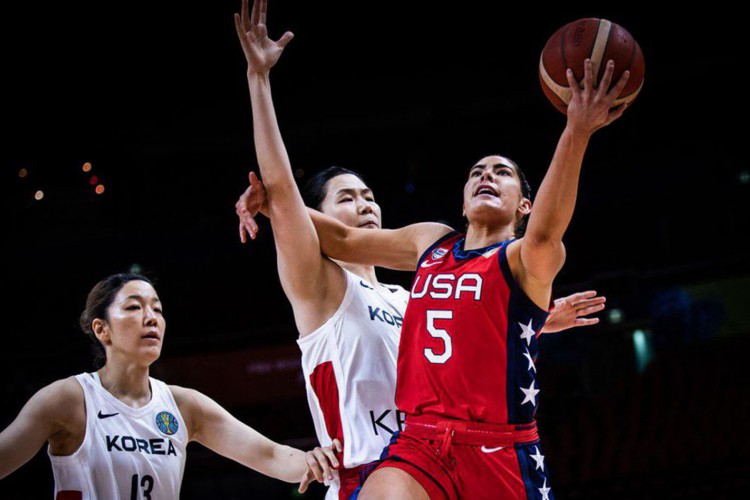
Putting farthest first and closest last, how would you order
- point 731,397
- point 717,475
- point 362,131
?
point 362,131 → point 731,397 → point 717,475

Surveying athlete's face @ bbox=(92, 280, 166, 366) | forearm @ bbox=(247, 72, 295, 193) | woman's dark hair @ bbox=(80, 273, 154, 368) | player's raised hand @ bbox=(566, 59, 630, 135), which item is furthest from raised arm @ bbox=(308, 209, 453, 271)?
woman's dark hair @ bbox=(80, 273, 154, 368)

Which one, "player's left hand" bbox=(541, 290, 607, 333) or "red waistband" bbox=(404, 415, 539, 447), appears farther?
"player's left hand" bbox=(541, 290, 607, 333)

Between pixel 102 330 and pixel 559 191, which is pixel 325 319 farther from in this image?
pixel 102 330

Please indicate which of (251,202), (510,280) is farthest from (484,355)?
Answer: (251,202)

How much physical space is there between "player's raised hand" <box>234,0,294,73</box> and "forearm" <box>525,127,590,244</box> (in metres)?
1.25

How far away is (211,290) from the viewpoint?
36.3 ft

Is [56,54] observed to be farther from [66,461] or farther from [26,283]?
[66,461]

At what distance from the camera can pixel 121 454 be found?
361 centimetres

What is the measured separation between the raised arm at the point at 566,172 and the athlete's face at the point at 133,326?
1957 millimetres

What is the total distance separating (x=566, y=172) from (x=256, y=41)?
1.43m

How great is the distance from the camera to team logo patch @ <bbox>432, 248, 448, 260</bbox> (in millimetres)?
3098

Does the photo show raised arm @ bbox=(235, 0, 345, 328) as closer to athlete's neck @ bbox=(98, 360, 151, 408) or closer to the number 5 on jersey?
the number 5 on jersey

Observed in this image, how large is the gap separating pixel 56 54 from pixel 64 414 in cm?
791

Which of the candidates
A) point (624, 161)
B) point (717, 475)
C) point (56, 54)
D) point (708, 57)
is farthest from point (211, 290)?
point (708, 57)
